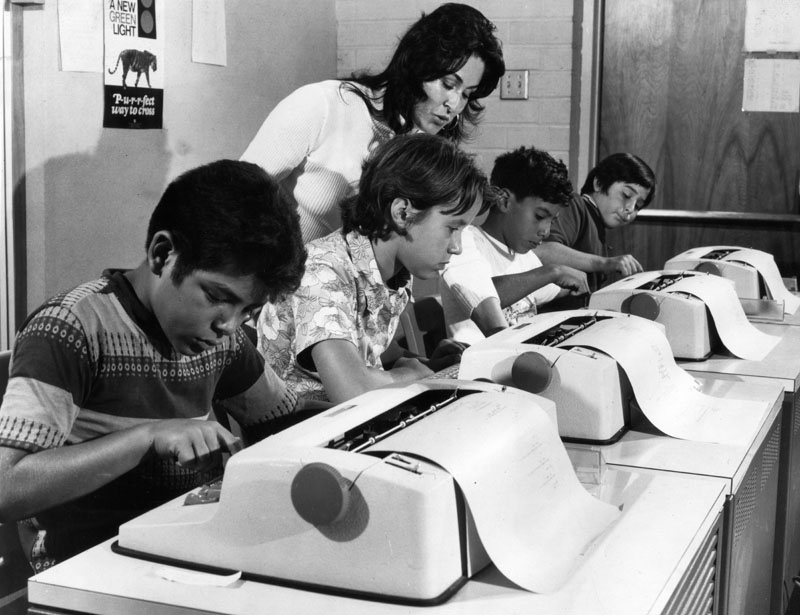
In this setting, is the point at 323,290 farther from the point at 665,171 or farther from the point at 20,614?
the point at 665,171

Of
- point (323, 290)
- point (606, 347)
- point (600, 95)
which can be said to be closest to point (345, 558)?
point (606, 347)

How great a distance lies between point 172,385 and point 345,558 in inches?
18.1

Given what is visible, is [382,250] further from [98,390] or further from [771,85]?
[771,85]

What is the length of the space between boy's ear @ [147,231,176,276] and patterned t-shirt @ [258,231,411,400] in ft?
1.42

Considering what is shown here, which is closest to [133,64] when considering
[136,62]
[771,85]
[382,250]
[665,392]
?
[136,62]

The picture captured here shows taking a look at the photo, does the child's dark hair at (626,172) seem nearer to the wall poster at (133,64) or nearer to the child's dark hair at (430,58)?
the child's dark hair at (430,58)

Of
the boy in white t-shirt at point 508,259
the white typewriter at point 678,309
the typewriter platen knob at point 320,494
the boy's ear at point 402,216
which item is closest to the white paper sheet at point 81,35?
the boy in white t-shirt at point 508,259

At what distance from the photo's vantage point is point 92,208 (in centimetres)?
263

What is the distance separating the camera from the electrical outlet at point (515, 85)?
152 inches

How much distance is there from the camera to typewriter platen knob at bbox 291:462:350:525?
0.82 meters

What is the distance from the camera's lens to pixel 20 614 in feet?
4.14

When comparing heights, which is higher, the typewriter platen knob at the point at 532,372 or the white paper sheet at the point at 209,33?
the white paper sheet at the point at 209,33

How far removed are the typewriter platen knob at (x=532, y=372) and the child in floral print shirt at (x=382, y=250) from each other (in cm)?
29

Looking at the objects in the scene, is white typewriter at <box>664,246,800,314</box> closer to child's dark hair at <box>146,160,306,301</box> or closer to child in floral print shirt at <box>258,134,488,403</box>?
child in floral print shirt at <box>258,134,488,403</box>
